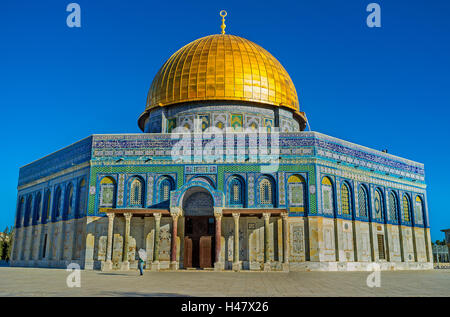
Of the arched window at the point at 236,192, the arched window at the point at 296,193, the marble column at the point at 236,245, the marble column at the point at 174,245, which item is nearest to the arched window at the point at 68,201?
the marble column at the point at 174,245

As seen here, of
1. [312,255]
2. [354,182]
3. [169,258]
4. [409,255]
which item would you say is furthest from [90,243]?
[409,255]

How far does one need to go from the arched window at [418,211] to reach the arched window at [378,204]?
3685 mm

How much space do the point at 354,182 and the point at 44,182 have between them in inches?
807

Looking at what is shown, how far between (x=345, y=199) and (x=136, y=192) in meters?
12.0

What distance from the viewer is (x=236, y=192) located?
76.9 ft

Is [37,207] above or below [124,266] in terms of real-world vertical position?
above

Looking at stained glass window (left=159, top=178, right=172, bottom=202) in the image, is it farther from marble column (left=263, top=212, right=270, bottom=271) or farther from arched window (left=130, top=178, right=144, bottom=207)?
marble column (left=263, top=212, right=270, bottom=271)

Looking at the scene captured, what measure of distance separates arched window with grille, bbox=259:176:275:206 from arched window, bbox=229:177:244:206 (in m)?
1.04

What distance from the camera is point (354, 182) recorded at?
82.7 ft

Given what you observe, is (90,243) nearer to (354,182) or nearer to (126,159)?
(126,159)

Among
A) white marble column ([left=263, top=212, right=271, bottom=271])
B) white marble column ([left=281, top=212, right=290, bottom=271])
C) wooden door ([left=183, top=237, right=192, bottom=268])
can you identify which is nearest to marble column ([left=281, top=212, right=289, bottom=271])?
A: white marble column ([left=281, top=212, right=290, bottom=271])

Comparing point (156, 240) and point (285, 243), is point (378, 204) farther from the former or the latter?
point (156, 240)

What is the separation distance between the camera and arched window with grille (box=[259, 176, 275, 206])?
916 inches

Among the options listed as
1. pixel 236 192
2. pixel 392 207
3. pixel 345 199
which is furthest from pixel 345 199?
pixel 236 192
